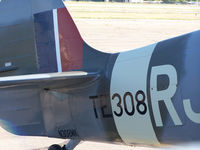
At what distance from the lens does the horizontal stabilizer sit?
11.4 ft

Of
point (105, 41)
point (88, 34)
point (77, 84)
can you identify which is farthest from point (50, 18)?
point (88, 34)

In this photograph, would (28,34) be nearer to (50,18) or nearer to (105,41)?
(50,18)

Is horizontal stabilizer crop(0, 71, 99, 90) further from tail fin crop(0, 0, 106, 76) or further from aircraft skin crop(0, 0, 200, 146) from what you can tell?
tail fin crop(0, 0, 106, 76)

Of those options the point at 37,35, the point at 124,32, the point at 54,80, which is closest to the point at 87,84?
the point at 54,80

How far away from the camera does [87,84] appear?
430cm

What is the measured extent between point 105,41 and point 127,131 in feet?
55.6

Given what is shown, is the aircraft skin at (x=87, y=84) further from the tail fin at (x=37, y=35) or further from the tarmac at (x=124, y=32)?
the tarmac at (x=124, y=32)

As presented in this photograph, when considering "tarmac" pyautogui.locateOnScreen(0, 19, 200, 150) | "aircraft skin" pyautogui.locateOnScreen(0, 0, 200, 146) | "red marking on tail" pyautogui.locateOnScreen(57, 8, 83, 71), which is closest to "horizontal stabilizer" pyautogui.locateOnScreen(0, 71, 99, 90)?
"aircraft skin" pyautogui.locateOnScreen(0, 0, 200, 146)

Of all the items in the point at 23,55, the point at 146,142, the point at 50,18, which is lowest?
the point at 146,142

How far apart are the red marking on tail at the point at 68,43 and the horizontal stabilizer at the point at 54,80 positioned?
553 mm

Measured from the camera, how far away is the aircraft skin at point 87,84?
11.4 ft

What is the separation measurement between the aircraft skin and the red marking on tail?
14 mm

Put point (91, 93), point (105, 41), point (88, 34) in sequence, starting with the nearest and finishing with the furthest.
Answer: point (91, 93) < point (105, 41) < point (88, 34)

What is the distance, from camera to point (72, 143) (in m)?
5.09
